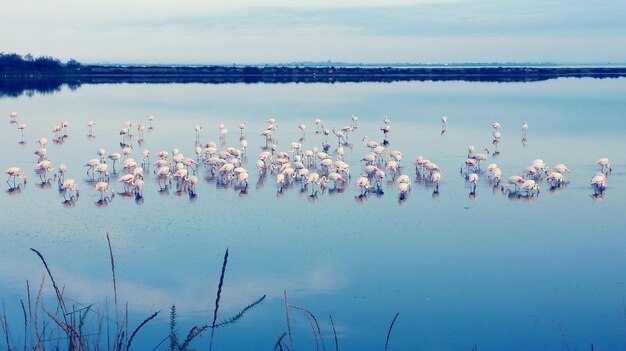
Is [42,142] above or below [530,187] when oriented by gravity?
above

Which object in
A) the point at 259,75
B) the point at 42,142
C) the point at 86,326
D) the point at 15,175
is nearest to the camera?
the point at 86,326

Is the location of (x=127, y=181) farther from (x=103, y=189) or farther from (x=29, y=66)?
(x=29, y=66)

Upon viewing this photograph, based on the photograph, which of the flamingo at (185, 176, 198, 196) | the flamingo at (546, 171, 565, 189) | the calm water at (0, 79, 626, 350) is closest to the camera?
the calm water at (0, 79, 626, 350)

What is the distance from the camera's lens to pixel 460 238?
8250mm

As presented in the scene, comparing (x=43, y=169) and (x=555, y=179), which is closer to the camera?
(x=555, y=179)

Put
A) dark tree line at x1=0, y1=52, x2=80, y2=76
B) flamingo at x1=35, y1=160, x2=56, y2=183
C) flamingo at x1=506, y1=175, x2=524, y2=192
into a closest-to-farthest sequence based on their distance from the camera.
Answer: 1. flamingo at x1=506, y1=175, x2=524, y2=192
2. flamingo at x1=35, y1=160, x2=56, y2=183
3. dark tree line at x1=0, y1=52, x2=80, y2=76

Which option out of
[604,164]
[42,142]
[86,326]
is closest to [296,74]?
[42,142]

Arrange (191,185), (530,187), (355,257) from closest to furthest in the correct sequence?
(355,257) → (530,187) → (191,185)

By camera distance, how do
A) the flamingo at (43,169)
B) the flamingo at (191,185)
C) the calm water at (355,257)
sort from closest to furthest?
the calm water at (355,257)
the flamingo at (191,185)
the flamingo at (43,169)

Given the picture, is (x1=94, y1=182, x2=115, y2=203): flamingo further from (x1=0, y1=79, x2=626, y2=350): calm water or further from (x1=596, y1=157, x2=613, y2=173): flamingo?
(x1=596, y1=157, x2=613, y2=173): flamingo

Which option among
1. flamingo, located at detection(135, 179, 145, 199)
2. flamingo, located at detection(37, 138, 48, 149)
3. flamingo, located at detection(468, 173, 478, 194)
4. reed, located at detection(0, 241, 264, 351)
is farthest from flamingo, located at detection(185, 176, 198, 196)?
flamingo, located at detection(37, 138, 48, 149)

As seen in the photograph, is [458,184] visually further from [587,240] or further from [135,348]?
[135,348]

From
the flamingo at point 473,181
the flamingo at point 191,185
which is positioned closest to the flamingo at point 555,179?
the flamingo at point 473,181

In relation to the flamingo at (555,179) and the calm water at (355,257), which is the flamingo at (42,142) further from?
the flamingo at (555,179)
